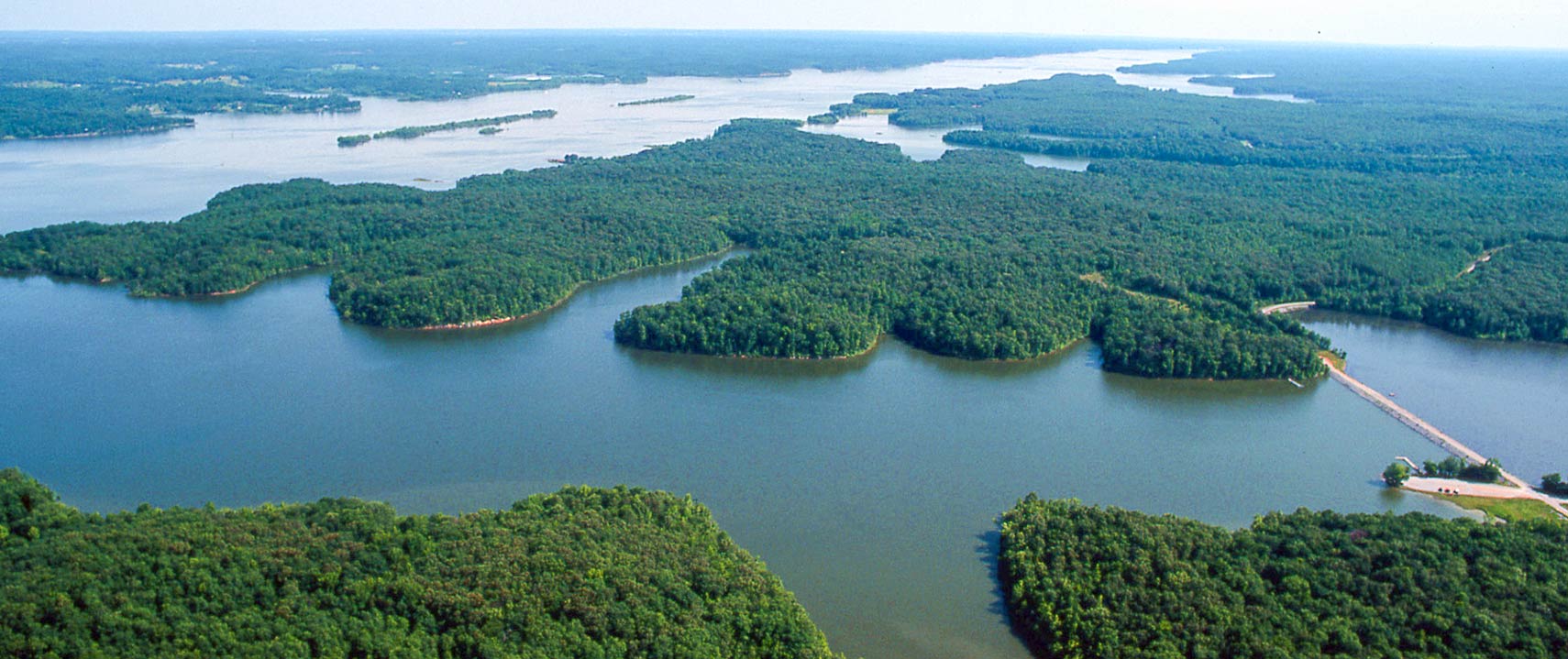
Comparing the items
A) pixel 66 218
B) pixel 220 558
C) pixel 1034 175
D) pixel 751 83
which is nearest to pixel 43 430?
pixel 220 558

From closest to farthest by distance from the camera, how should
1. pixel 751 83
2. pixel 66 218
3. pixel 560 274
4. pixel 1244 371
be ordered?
pixel 1244 371 < pixel 560 274 < pixel 66 218 < pixel 751 83

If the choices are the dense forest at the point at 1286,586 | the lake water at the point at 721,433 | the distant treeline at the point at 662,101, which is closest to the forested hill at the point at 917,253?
the lake water at the point at 721,433

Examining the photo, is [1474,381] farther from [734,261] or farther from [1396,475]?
[734,261]

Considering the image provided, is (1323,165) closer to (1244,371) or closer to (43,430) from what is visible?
(1244,371)

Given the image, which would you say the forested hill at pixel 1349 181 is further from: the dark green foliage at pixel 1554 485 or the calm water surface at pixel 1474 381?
the dark green foliage at pixel 1554 485

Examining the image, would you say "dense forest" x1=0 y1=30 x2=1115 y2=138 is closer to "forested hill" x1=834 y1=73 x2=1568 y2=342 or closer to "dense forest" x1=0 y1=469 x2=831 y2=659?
"forested hill" x1=834 y1=73 x2=1568 y2=342

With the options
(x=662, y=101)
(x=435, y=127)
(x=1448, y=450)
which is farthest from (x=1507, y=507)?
(x=662, y=101)
